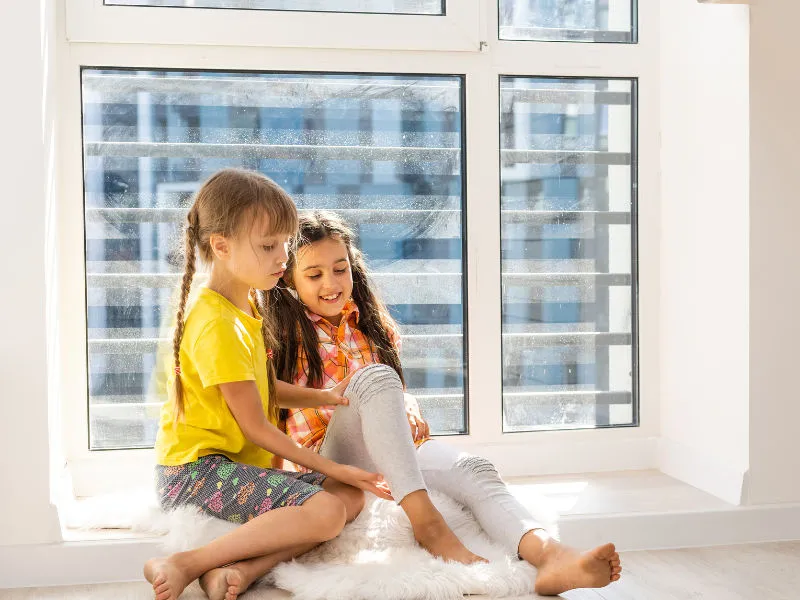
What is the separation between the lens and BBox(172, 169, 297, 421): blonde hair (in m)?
1.91

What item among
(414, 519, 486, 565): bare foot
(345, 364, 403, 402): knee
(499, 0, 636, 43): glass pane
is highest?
(499, 0, 636, 43): glass pane

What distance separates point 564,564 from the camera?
1652 mm

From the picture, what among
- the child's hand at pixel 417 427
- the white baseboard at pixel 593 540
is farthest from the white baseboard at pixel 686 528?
the child's hand at pixel 417 427

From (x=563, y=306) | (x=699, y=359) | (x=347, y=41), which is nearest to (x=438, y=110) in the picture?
(x=347, y=41)

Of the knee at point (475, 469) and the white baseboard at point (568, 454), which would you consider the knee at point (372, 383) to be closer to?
the knee at point (475, 469)

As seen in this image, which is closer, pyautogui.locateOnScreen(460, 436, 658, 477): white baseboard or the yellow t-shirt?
the yellow t-shirt

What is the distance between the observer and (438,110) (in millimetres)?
2516

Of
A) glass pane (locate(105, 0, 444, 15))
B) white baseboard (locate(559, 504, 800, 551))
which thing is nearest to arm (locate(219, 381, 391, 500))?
white baseboard (locate(559, 504, 800, 551))

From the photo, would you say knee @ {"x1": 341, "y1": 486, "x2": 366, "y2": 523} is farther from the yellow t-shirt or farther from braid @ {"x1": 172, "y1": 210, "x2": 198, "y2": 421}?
braid @ {"x1": 172, "y1": 210, "x2": 198, "y2": 421}

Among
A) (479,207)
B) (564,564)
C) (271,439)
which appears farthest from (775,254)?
(271,439)

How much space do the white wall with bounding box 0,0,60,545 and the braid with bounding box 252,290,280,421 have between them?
1.48ft

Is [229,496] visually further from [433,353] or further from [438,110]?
[438,110]

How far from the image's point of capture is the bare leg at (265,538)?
170cm

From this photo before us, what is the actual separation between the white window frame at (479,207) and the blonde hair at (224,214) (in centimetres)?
47
